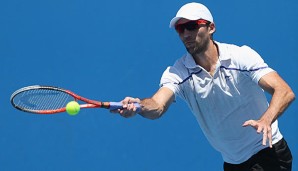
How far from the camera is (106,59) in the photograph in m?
3.85

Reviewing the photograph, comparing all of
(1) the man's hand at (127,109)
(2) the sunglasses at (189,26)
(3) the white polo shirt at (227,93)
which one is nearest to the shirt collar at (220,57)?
(3) the white polo shirt at (227,93)

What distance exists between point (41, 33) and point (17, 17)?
0.18 m

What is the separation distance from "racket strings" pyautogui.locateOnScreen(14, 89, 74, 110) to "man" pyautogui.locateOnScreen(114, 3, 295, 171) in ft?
1.30

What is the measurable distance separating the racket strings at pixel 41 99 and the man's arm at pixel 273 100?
2.74 feet

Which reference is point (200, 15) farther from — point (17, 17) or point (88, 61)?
point (17, 17)

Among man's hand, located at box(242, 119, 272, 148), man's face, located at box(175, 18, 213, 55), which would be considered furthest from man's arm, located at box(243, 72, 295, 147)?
man's face, located at box(175, 18, 213, 55)

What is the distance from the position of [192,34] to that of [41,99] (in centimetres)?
70

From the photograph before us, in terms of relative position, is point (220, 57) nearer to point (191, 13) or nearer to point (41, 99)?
point (191, 13)

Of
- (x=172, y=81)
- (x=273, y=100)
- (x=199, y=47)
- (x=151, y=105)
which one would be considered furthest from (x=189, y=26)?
(x=273, y=100)

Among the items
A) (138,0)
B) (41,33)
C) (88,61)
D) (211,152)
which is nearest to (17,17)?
(41,33)

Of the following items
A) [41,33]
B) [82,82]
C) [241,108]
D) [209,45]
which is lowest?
[241,108]

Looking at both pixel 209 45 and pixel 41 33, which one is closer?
pixel 209 45

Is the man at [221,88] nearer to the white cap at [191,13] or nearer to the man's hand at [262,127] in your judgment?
the white cap at [191,13]

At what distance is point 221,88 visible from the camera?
272cm
